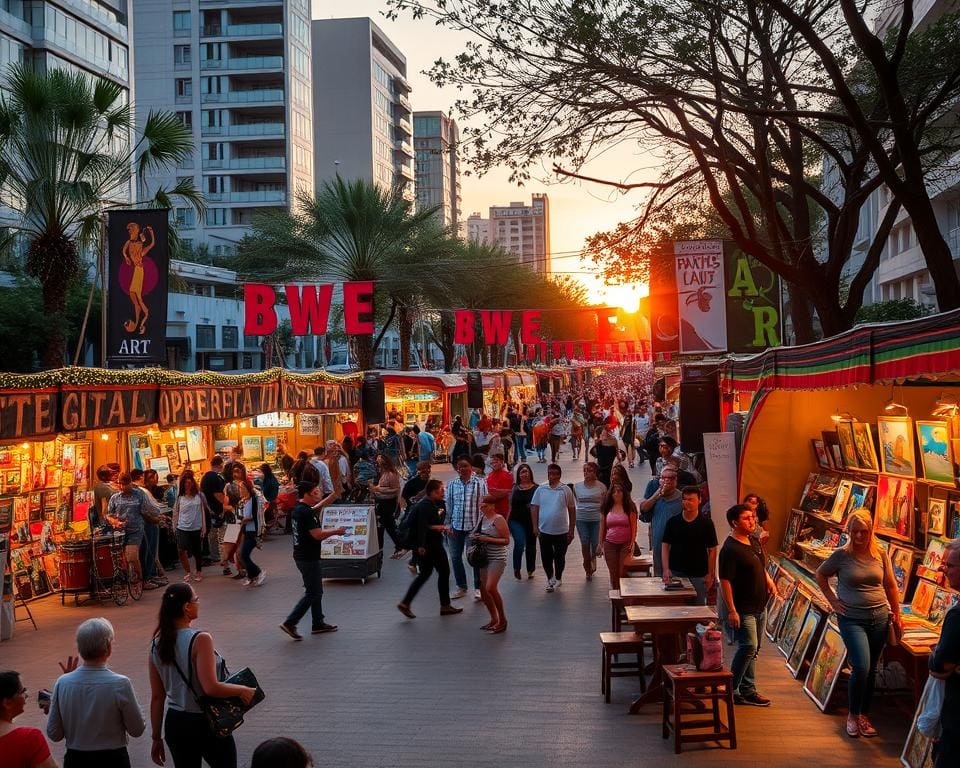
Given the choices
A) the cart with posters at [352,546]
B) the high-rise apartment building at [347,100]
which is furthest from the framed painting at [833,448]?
the high-rise apartment building at [347,100]

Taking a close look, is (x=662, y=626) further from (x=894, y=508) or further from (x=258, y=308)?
(x=258, y=308)

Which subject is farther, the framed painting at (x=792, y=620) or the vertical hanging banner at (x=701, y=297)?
the vertical hanging banner at (x=701, y=297)

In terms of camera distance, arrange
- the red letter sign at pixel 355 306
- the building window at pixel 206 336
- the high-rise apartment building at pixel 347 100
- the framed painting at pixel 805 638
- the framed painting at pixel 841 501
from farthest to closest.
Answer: the high-rise apartment building at pixel 347 100, the building window at pixel 206 336, the red letter sign at pixel 355 306, the framed painting at pixel 841 501, the framed painting at pixel 805 638

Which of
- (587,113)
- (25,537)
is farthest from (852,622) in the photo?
(25,537)

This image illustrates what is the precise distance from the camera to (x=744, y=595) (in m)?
8.35

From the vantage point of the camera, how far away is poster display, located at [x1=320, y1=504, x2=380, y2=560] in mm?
14688

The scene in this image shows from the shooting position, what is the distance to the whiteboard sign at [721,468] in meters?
13.1

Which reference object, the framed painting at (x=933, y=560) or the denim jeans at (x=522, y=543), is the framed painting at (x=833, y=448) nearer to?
the framed painting at (x=933, y=560)

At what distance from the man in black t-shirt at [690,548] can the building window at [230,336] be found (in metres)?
58.9

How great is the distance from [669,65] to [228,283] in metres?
56.6

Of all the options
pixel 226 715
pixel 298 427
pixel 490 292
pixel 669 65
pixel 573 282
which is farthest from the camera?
pixel 573 282

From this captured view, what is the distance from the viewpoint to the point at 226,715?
18.3 ft

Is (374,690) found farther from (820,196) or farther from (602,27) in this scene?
(820,196)

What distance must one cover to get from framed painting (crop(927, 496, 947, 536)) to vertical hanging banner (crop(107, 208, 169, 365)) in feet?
41.6
